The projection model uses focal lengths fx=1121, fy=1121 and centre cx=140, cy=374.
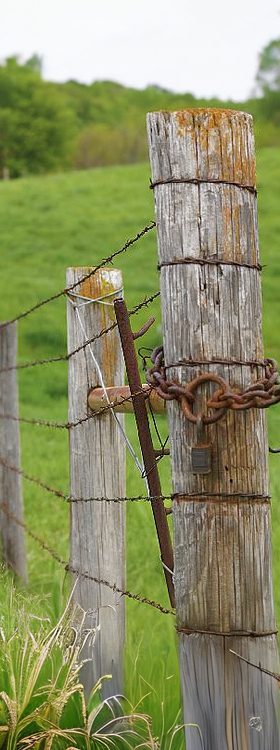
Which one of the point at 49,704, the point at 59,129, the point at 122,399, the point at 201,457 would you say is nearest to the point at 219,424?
the point at 201,457

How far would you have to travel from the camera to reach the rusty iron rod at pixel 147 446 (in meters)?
2.97

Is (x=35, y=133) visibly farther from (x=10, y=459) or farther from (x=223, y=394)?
(x=223, y=394)

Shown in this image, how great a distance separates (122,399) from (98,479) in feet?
1.46

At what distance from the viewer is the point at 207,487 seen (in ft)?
8.20

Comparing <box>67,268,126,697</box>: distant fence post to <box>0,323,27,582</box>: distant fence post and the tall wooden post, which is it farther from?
<box>0,323,27,582</box>: distant fence post

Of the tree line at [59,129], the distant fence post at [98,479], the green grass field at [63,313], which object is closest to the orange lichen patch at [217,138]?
the distant fence post at [98,479]

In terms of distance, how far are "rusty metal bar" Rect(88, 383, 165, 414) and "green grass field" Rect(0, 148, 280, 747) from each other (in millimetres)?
744

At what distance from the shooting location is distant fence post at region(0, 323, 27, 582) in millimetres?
6594

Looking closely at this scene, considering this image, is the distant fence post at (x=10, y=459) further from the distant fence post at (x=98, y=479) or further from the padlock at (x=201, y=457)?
the padlock at (x=201, y=457)

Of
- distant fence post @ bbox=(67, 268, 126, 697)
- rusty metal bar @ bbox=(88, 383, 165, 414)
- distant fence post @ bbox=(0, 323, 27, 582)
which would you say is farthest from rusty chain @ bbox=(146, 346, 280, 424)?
distant fence post @ bbox=(0, 323, 27, 582)

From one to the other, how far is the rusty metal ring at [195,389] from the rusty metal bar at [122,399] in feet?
1.40

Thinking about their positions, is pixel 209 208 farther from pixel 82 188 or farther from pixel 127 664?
pixel 82 188

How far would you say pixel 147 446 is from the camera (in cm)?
300

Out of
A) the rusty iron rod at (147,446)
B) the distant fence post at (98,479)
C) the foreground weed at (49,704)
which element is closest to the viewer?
the rusty iron rod at (147,446)
